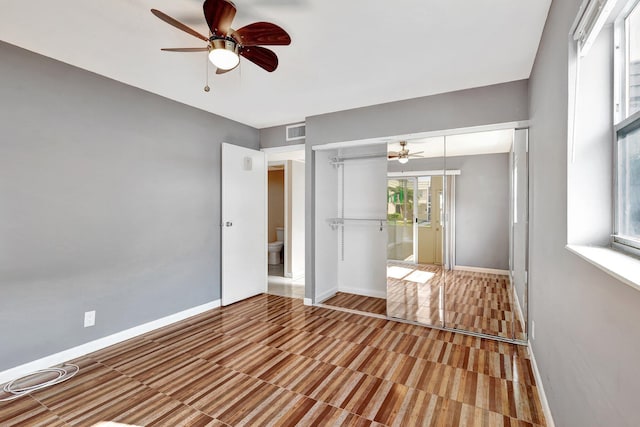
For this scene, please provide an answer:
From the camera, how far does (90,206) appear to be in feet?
9.23

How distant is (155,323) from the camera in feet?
11.1

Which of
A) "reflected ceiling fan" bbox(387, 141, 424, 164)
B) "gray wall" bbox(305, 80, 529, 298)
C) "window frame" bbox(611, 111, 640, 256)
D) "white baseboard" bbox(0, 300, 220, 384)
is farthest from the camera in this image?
"reflected ceiling fan" bbox(387, 141, 424, 164)

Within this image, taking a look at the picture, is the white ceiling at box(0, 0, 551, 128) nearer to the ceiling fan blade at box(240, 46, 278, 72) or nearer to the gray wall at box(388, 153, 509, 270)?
the ceiling fan blade at box(240, 46, 278, 72)

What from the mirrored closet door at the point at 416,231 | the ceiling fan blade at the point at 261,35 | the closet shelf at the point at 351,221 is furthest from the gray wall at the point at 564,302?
the closet shelf at the point at 351,221

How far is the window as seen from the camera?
1098mm

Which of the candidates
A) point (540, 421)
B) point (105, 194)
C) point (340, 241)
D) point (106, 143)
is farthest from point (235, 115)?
point (540, 421)

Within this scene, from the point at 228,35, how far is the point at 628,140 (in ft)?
6.94

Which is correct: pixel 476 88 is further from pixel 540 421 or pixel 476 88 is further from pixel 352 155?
pixel 540 421

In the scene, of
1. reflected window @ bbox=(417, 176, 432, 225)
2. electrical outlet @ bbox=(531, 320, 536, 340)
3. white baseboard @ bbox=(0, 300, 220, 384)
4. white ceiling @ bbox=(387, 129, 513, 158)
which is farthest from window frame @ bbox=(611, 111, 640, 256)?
white baseboard @ bbox=(0, 300, 220, 384)

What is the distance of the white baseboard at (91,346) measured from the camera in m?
2.38

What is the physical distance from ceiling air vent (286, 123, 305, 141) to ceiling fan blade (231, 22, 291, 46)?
7.91 ft

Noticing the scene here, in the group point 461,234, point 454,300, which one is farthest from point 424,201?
point 454,300

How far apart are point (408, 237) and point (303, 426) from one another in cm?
238

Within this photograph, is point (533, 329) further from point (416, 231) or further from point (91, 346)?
point (91, 346)
